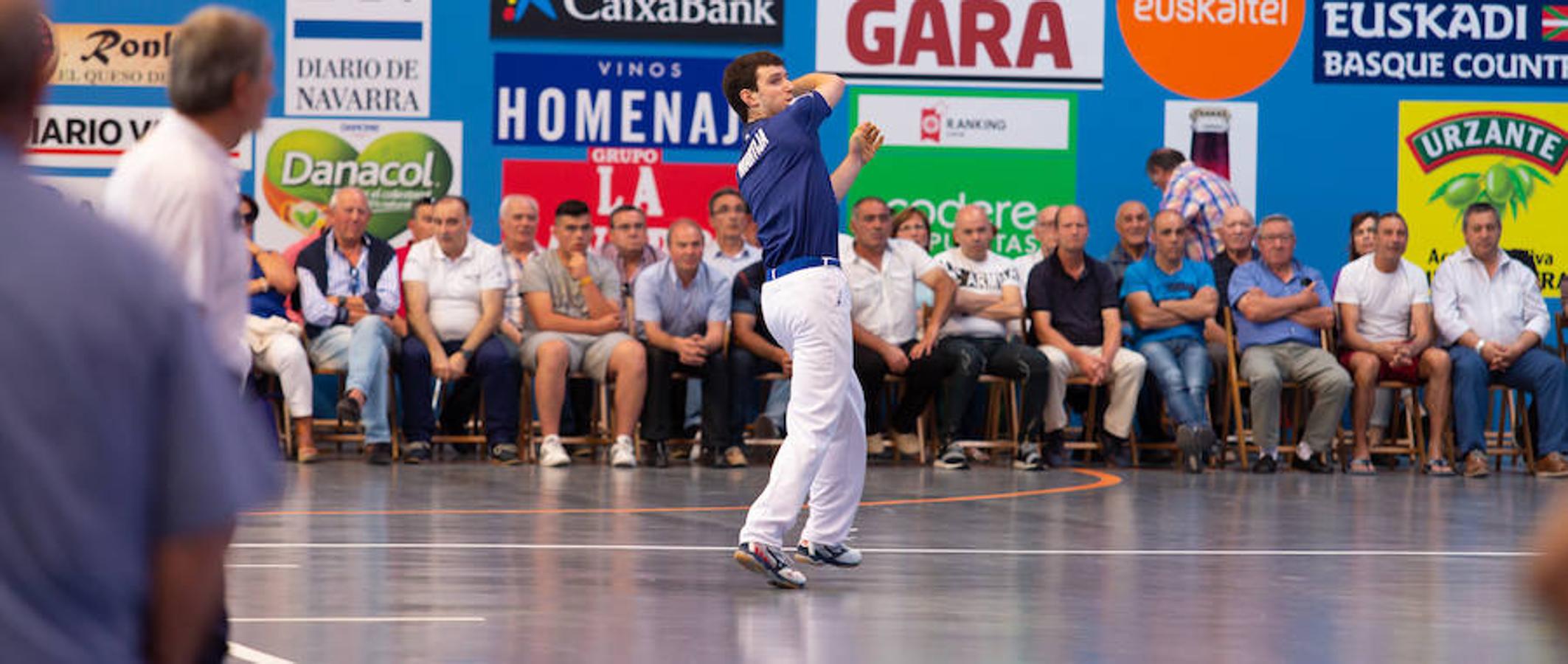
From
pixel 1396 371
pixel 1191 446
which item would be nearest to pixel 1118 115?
pixel 1396 371

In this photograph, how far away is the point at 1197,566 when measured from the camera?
21.2ft

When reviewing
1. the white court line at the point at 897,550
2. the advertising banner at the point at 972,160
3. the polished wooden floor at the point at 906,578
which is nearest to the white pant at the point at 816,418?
the polished wooden floor at the point at 906,578

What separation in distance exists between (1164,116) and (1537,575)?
12251mm

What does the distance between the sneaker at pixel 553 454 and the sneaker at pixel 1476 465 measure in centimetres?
511

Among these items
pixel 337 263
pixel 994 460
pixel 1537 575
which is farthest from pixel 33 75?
pixel 994 460

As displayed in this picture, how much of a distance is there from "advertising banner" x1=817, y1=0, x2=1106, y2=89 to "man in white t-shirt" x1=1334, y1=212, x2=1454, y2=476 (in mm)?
2394

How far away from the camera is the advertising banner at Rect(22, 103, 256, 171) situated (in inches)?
496

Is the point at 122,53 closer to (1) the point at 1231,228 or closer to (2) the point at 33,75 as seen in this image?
(1) the point at 1231,228

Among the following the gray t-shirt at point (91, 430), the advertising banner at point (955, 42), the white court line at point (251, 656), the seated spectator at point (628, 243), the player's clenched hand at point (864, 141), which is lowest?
the white court line at point (251, 656)

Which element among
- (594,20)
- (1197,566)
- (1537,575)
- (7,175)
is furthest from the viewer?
(594,20)

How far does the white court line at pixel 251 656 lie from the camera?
4.37 m

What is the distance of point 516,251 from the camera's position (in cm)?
1177

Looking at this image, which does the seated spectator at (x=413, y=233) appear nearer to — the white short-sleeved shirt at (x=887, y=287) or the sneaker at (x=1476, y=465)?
the white short-sleeved shirt at (x=887, y=287)

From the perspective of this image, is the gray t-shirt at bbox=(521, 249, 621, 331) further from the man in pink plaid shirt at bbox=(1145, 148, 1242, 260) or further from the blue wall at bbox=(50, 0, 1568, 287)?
the man in pink plaid shirt at bbox=(1145, 148, 1242, 260)
